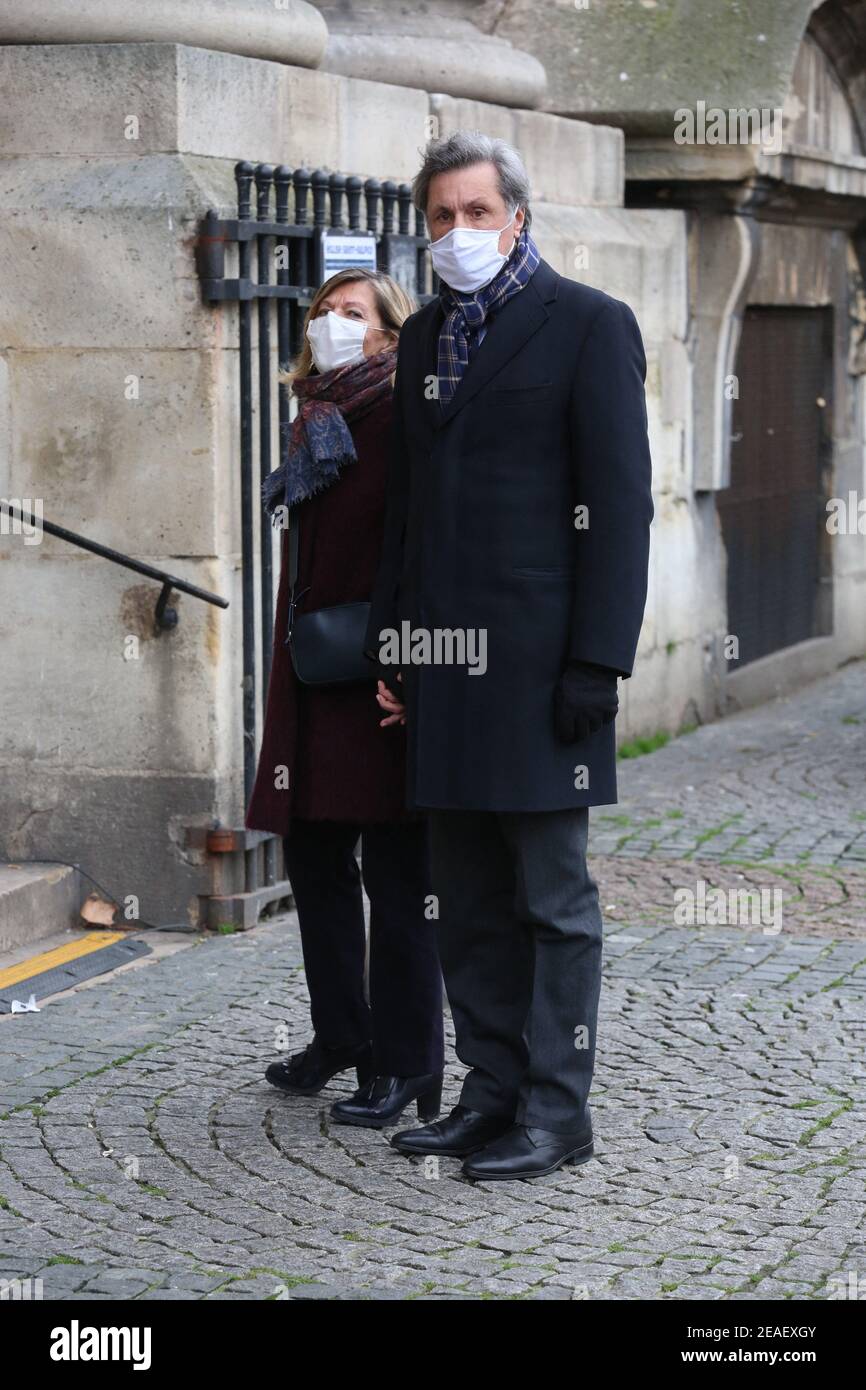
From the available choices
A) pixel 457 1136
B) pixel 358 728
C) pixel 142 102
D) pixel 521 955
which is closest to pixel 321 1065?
pixel 457 1136

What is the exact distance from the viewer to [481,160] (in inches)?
172

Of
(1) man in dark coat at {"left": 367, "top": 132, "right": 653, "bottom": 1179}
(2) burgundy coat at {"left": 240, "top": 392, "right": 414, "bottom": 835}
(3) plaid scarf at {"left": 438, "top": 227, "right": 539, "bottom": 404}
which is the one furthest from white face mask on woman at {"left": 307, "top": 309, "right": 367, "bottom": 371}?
(3) plaid scarf at {"left": 438, "top": 227, "right": 539, "bottom": 404}

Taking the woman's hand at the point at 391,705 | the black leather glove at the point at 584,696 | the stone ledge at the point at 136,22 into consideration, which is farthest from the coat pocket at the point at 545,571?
the stone ledge at the point at 136,22

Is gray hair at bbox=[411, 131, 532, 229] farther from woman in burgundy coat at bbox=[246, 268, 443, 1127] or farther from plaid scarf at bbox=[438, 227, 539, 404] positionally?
woman in burgundy coat at bbox=[246, 268, 443, 1127]

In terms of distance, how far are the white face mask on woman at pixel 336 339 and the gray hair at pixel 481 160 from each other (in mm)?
468

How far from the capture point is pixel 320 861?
4.98 metres

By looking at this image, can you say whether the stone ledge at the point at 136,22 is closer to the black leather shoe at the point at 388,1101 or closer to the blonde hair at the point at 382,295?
the blonde hair at the point at 382,295

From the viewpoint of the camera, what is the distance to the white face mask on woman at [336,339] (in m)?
4.87

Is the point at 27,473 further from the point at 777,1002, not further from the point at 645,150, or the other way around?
the point at 645,150

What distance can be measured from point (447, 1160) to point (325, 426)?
5.10 feet

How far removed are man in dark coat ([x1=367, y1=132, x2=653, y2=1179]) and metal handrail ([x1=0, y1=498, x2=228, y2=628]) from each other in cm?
190

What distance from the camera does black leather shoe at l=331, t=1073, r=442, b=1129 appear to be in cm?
483

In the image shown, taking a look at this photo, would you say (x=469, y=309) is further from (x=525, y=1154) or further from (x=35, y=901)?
(x=35, y=901)
